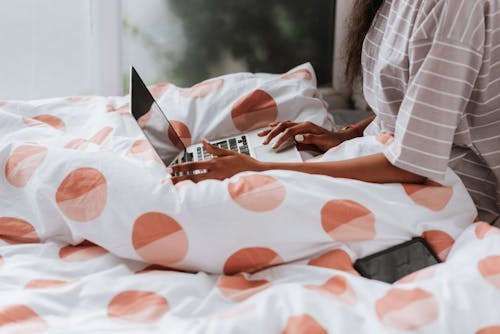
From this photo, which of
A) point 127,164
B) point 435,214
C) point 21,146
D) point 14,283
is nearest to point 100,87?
point 21,146

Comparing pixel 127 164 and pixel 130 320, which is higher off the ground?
pixel 127 164

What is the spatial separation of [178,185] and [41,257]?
0.24m

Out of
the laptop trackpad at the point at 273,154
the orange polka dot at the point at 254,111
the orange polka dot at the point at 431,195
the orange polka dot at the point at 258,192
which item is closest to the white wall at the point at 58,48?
the orange polka dot at the point at 254,111

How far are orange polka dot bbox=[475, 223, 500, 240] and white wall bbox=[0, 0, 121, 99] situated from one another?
1257 mm

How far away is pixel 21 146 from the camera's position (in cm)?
115

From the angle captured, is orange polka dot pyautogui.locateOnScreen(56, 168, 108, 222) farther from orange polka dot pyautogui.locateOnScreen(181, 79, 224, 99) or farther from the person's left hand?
orange polka dot pyautogui.locateOnScreen(181, 79, 224, 99)

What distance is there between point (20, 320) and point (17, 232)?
0.81 feet

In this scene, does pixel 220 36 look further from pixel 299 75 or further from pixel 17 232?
pixel 17 232

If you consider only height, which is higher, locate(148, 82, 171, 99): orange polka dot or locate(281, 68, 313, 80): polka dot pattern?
locate(281, 68, 313, 80): polka dot pattern

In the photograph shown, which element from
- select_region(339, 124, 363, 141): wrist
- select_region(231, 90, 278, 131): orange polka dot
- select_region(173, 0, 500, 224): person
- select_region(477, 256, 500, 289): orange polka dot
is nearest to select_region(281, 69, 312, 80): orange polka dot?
select_region(231, 90, 278, 131): orange polka dot

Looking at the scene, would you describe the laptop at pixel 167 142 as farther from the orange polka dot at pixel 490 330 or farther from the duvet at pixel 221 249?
the orange polka dot at pixel 490 330

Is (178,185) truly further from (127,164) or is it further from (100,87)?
(100,87)

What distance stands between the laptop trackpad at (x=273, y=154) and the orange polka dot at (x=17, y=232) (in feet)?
1.45

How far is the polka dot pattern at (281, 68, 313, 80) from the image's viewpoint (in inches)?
64.0
